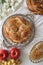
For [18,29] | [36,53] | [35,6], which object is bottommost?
[36,53]

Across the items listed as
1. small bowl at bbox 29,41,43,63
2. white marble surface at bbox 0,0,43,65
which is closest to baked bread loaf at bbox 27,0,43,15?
white marble surface at bbox 0,0,43,65

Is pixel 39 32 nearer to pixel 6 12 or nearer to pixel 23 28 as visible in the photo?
pixel 23 28

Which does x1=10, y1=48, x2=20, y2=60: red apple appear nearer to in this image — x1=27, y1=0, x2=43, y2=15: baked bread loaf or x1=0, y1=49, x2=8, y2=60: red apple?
x1=0, y1=49, x2=8, y2=60: red apple

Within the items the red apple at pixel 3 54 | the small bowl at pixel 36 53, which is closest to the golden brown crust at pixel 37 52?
the small bowl at pixel 36 53

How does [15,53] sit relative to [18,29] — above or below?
below

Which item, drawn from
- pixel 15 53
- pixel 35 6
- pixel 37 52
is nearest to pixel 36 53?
pixel 37 52

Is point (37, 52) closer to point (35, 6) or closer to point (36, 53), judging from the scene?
point (36, 53)
